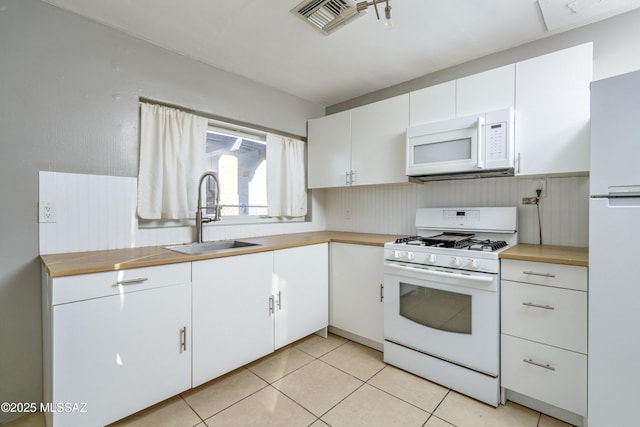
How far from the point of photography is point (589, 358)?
1.36m

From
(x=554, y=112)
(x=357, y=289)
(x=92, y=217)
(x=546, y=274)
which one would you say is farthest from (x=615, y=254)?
(x=92, y=217)

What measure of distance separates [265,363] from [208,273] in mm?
903

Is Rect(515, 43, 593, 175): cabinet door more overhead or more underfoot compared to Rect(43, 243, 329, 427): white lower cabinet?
more overhead

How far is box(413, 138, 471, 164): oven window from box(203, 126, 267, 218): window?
147 cm

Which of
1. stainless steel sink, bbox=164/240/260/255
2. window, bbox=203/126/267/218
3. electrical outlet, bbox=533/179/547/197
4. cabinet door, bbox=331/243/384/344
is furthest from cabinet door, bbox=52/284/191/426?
electrical outlet, bbox=533/179/547/197

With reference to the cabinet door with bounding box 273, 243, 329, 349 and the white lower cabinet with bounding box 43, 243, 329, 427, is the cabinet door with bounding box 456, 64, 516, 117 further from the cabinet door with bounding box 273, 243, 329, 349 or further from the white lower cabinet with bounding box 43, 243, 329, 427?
the white lower cabinet with bounding box 43, 243, 329, 427

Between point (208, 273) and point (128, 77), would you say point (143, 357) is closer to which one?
point (208, 273)

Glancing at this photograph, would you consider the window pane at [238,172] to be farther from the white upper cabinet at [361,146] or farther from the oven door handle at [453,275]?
the oven door handle at [453,275]

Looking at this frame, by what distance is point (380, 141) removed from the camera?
2.54 meters

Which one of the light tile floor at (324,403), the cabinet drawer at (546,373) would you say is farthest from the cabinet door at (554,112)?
the light tile floor at (324,403)

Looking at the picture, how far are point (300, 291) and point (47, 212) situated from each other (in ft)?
5.53

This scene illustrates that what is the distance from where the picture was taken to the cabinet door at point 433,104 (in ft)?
7.00

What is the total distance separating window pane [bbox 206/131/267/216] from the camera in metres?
2.53

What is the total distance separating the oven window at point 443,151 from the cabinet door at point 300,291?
1079 millimetres
